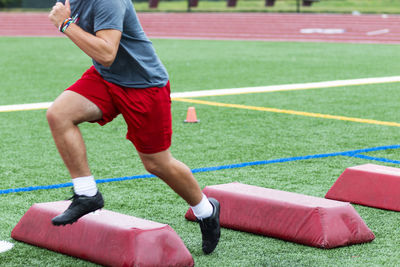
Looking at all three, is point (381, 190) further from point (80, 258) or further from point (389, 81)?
point (389, 81)

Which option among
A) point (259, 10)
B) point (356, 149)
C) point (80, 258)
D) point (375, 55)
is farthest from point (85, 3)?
point (259, 10)

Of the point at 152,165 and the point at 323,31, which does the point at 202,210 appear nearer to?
the point at 152,165

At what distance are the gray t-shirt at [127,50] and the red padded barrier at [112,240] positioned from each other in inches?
30.3

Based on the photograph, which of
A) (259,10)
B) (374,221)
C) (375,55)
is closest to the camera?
(374,221)

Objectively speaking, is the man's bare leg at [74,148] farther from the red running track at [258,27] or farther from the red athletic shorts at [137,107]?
the red running track at [258,27]

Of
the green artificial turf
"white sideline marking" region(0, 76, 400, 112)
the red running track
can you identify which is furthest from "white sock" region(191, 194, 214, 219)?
the red running track

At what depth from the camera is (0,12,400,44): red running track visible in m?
24.8

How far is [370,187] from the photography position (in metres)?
5.25

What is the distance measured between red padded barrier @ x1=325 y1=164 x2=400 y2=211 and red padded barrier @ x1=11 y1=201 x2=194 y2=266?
1741 millimetres

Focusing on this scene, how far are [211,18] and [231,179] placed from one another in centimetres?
2366

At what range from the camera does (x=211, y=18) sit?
29.3m

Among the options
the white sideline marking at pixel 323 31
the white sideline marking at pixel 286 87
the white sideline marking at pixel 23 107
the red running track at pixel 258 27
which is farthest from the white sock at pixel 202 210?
the white sideline marking at pixel 323 31

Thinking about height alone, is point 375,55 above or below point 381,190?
below

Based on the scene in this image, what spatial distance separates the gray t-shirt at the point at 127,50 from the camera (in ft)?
12.6
